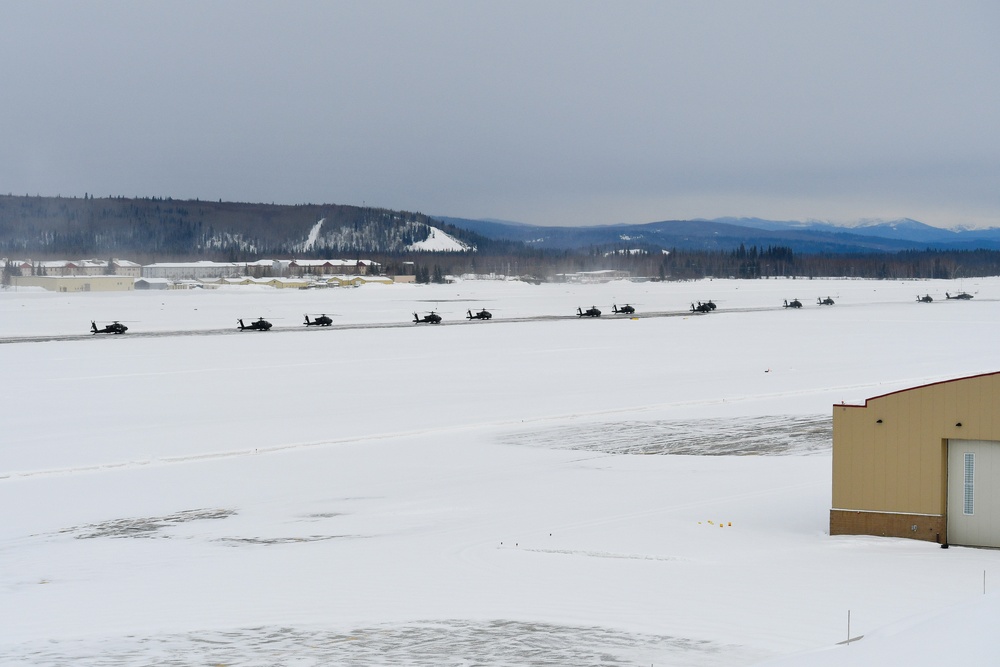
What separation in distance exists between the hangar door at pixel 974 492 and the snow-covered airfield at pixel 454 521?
622mm

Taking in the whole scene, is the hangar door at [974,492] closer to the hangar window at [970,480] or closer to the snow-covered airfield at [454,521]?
the hangar window at [970,480]

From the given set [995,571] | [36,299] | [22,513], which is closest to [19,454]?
[22,513]

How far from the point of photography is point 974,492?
19.4 m

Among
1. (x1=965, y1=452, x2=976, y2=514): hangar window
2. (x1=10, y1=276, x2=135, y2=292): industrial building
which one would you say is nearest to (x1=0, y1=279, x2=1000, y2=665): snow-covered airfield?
(x1=965, y1=452, x2=976, y2=514): hangar window

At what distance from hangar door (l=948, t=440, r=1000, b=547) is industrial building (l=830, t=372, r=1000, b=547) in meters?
0.02

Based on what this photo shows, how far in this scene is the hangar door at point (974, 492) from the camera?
63.2 ft

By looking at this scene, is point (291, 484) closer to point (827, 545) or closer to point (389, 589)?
point (389, 589)

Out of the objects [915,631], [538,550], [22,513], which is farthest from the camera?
[22,513]

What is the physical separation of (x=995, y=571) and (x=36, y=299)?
14196 cm

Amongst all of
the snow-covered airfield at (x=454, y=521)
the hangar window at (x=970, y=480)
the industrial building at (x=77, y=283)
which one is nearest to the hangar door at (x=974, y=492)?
the hangar window at (x=970, y=480)

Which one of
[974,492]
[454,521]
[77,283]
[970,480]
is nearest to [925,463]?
[970,480]

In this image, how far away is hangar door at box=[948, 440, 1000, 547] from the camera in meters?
19.2

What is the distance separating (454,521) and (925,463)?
915 centimetres

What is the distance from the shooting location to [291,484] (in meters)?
27.3
